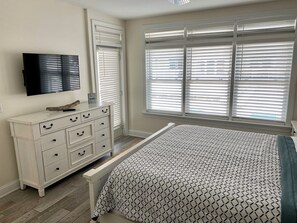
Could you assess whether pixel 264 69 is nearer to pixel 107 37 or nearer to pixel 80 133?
pixel 107 37

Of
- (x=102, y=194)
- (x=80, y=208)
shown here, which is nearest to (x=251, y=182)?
(x=102, y=194)

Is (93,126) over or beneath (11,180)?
over

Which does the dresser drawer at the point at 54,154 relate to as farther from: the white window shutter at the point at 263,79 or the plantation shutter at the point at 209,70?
Result: the white window shutter at the point at 263,79

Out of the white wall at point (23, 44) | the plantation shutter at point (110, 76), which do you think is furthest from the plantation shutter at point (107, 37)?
the white wall at point (23, 44)

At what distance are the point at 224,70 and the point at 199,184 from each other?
8.60ft

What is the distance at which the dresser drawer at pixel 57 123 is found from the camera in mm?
2430

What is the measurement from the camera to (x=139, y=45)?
4293mm

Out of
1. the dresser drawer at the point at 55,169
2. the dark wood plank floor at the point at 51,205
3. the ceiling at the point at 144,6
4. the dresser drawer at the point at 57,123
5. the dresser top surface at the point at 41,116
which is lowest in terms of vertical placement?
the dark wood plank floor at the point at 51,205

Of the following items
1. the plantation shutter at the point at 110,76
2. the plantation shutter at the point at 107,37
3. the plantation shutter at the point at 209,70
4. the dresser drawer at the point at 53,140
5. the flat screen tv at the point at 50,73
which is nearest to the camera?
the dresser drawer at the point at 53,140

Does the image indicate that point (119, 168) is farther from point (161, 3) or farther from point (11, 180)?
point (161, 3)

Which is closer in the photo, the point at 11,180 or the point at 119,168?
the point at 119,168

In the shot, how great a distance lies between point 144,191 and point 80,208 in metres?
1.11

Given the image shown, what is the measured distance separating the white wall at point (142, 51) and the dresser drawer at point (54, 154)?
2.12 m

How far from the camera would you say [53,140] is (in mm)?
2570
